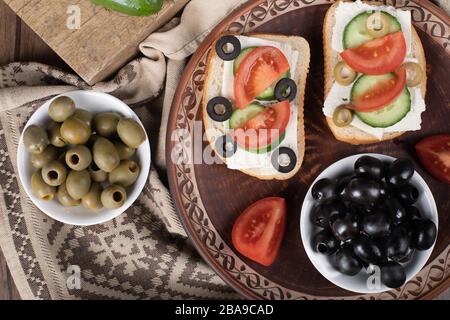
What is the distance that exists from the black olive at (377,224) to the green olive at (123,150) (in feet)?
2.43

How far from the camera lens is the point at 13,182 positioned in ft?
6.14

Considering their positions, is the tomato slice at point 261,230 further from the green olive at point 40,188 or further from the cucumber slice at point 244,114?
the green olive at point 40,188

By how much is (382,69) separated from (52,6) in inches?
41.1

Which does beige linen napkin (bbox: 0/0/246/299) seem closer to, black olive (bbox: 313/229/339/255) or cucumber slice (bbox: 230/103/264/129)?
cucumber slice (bbox: 230/103/264/129)

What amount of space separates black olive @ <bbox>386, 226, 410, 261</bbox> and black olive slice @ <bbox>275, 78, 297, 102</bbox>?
0.49 meters

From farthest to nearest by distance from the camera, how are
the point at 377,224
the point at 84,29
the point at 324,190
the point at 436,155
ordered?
the point at 84,29
the point at 436,155
the point at 324,190
the point at 377,224

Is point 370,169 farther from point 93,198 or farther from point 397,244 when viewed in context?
point 93,198

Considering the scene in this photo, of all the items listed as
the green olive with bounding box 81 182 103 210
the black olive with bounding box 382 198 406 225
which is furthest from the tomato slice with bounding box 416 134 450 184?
the green olive with bounding box 81 182 103 210

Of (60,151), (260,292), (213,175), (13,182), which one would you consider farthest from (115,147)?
(260,292)

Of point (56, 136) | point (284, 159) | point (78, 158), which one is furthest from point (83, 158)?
point (284, 159)

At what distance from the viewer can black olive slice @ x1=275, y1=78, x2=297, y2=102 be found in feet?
5.28

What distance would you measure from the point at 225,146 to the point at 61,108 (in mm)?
503

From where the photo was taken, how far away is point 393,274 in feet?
4.81

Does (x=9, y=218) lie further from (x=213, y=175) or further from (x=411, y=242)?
(x=411, y=242)
